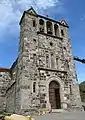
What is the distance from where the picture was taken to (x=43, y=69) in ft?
48.7

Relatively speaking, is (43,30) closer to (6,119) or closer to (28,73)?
(28,73)

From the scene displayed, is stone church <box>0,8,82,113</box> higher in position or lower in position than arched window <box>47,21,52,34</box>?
lower

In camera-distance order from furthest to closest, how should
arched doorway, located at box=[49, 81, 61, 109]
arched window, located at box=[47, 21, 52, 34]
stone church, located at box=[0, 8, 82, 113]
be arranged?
1. arched window, located at box=[47, 21, 52, 34]
2. arched doorway, located at box=[49, 81, 61, 109]
3. stone church, located at box=[0, 8, 82, 113]

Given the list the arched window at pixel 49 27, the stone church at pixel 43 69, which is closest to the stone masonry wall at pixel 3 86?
the stone church at pixel 43 69

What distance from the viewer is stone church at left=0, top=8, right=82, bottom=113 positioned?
13.5 meters

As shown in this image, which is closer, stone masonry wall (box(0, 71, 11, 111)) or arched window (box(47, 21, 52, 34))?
arched window (box(47, 21, 52, 34))

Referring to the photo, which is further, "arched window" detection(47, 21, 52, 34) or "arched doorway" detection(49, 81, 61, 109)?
"arched window" detection(47, 21, 52, 34)

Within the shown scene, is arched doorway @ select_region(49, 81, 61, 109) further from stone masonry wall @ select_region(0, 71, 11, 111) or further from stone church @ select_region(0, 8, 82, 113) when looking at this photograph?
stone masonry wall @ select_region(0, 71, 11, 111)

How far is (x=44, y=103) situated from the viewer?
13523mm

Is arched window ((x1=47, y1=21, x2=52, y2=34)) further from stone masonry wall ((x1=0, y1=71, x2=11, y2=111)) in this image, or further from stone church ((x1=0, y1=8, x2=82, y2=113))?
stone masonry wall ((x1=0, y1=71, x2=11, y2=111))

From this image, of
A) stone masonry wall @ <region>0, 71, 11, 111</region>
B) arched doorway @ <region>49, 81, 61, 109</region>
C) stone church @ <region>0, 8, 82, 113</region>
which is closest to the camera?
stone church @ <region>0, 8, 82, 113</region>

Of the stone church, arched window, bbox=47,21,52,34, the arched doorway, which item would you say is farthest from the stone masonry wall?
arched window, bbox=47,21,52,34

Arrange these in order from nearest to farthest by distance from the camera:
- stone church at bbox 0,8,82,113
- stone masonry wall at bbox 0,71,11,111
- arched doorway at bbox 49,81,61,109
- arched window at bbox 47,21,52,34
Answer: stone church at bbox 0,8,82,113 < arched doorway at bbox 49,81,61,109 < arched window at bbox 47,21,52,34 < stone masonry wall at bbox 0,71,11,111

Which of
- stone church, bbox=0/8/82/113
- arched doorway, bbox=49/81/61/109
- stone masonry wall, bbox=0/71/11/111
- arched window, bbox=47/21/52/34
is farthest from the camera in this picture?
stone masonry wall, bbox=0/71/11/111
